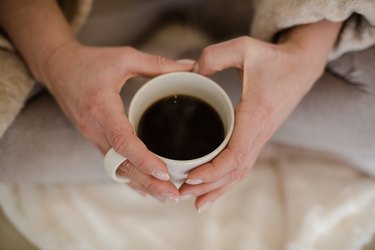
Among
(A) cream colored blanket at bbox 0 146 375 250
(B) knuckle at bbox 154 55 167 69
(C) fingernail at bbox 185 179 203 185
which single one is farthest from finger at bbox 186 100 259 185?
(A) cream colored blanket at bbox 0 146 375 250

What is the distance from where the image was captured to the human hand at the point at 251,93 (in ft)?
1.47

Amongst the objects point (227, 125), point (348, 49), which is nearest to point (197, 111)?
point (227, 125)

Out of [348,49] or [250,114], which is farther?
[348,49]

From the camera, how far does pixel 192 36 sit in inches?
31.3

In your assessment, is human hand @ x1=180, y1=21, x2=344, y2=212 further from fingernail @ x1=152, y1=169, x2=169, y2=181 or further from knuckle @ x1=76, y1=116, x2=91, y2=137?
knuckle @ x1=76, y1=116, x2=91, y2=137

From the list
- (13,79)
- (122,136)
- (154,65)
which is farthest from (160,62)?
(13,79)

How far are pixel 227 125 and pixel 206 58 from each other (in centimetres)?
9

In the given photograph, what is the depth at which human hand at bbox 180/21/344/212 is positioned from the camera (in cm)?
45

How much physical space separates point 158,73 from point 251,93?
0.12 meters

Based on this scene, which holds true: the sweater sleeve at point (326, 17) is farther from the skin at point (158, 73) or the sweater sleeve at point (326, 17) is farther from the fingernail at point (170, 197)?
the fingernail at point (170, 197)

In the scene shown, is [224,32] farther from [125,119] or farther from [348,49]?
[125,119]

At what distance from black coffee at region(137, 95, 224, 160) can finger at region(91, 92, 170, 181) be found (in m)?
0.03

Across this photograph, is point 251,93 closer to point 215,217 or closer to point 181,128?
point 181,128

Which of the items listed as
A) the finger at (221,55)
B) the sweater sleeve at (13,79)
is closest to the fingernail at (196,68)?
the finger at (221,55)
